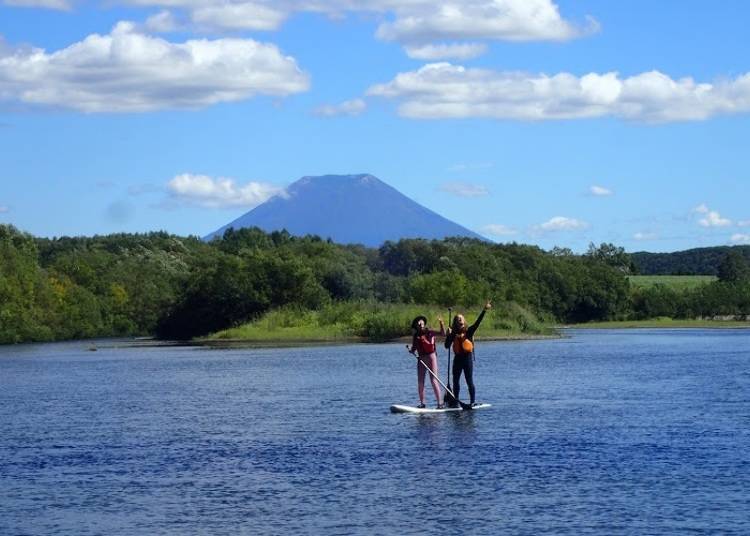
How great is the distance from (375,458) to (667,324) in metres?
113

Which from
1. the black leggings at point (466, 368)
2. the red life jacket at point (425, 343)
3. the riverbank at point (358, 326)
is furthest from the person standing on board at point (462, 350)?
the riverbank at point (358, 326)

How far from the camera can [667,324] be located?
436ft

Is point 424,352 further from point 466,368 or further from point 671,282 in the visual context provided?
point 671,282

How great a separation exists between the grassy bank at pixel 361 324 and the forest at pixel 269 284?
357cm

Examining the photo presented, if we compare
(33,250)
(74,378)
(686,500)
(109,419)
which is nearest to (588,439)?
(686,500)

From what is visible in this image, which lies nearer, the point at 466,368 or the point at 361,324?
the point at 466,368

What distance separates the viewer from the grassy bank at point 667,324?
4918 inches

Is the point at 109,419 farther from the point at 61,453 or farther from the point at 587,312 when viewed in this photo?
the point at 587,312

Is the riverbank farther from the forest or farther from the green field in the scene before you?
the green field

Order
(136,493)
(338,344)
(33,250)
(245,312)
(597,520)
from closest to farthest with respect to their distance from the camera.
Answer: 1. (597,520)
2. (136,493)
3. (338,344)
4. (245,312)
5. (33,250)

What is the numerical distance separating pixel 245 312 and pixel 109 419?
7517 cm

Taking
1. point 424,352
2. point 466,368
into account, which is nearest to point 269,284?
point 424,352

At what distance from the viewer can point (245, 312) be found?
4213 inches

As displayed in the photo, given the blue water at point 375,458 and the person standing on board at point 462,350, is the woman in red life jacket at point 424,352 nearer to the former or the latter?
the person standing on board at point 462,350
